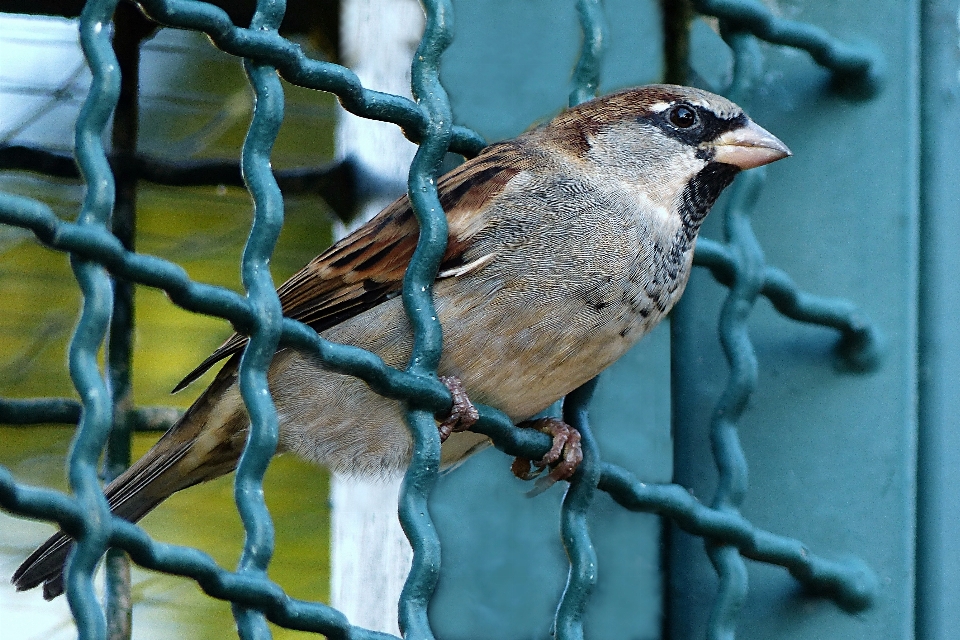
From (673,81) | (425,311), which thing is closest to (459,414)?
(425,311)

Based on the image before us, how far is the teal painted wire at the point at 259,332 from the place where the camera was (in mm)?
1702

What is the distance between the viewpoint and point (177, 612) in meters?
3.00

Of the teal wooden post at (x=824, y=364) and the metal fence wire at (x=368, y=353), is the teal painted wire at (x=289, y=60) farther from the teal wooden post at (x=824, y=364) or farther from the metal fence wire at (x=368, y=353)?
the teal wooden post at (x=824, y=364)

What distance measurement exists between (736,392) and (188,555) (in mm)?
1231

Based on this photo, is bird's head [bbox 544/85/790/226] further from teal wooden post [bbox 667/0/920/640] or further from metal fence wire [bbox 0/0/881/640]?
teal wooden post [bbox 667/0/920/640]

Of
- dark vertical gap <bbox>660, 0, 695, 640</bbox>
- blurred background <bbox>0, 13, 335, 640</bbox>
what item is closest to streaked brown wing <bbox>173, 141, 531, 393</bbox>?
dark vertical gap <bbox>660, 0, 695, 640</bbox>

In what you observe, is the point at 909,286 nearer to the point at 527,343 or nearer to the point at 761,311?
the point at 761,311

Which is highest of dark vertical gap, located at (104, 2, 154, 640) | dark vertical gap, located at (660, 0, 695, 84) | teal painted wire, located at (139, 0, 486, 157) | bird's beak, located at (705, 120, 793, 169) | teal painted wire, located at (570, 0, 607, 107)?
teal painted wire, located at (139, 0, 486, 157)

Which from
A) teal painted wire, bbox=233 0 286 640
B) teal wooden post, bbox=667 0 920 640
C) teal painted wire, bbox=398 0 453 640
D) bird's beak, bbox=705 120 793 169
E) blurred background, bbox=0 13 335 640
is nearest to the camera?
teal painted wire, bbox=233 0 286 640

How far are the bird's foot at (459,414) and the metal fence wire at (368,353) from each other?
0.10 ft

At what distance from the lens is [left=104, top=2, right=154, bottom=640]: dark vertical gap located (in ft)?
9.41

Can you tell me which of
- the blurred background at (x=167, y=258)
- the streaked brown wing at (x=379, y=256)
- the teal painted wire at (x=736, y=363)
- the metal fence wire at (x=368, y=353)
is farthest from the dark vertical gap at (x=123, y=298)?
the teal painted wire at (x=736, y=363)

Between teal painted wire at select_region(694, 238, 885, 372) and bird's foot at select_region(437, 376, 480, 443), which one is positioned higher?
bird's foot at select_region(437, 376, 480, 443)

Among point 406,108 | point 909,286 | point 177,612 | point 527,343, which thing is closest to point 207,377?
point 177,612
